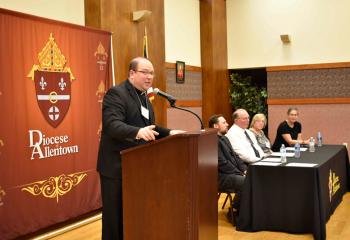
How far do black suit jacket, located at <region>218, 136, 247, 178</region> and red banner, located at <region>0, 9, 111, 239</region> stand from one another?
4.62 ft

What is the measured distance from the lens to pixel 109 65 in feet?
17.0

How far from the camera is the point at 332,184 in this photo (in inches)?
193

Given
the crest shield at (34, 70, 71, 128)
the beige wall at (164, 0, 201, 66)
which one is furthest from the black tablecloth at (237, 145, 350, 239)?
the beige wall at (164, 0, 201, 66)

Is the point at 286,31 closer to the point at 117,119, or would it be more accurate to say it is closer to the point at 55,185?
the point at 55,185

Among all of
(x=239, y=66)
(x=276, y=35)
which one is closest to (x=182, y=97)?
(x=239, y=66)

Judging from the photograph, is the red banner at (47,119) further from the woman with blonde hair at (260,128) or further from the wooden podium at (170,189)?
Answer: the woman with blonde hair at (260,128)

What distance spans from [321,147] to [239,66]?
11.2 ft

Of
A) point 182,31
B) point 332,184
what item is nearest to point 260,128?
point 332,184

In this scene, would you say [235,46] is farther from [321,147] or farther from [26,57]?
[26,57]

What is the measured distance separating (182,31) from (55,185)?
4.42m

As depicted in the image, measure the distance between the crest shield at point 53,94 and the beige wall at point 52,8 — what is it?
79cm

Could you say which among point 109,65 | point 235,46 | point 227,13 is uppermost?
point 227,13

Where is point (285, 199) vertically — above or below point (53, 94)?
below

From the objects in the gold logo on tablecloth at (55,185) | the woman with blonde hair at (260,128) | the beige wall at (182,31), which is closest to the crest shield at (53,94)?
the gold logo on tablecloth at (55,185)
